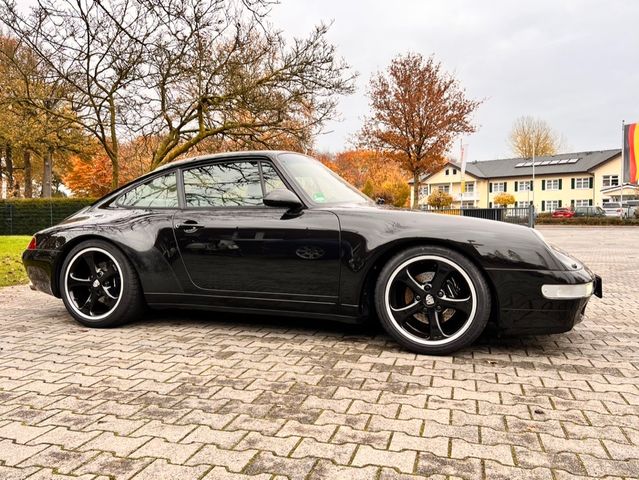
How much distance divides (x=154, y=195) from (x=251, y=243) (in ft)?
3.75

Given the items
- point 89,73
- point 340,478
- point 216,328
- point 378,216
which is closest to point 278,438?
point 340,478

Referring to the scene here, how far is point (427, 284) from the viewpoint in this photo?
3.33 m

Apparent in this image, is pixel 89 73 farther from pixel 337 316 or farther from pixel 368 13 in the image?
pixel 337 316

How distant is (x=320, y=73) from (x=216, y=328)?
511 inches

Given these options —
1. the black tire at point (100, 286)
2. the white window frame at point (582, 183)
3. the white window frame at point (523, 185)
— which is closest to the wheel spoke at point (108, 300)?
the black tire at point (100, 286)

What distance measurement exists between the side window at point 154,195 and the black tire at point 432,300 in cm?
194

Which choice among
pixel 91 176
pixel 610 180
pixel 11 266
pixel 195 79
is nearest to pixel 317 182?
pixel 11 266

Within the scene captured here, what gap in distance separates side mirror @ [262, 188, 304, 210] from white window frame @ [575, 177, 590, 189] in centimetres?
6758

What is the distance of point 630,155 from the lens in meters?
42.1

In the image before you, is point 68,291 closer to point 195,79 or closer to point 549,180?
point 195,79

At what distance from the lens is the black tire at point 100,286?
4.14 m

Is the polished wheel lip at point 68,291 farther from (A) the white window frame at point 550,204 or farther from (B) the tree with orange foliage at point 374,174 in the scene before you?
(A) the white window frame at point 550,204

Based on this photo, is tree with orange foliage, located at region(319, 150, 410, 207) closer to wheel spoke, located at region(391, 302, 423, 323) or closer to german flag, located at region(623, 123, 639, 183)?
german flag, located at region(623, 123, 639, 183)

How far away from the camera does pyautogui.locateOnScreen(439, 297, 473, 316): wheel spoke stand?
323 centimetres
